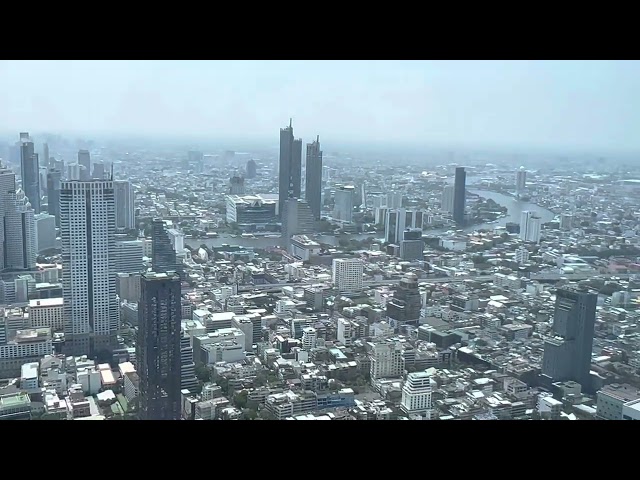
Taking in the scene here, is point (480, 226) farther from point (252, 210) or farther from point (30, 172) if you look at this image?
point (30, 172)

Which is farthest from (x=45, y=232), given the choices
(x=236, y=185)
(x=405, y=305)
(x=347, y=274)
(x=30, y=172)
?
(x=405, y=305)

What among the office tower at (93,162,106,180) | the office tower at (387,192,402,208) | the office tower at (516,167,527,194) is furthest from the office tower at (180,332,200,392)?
the office tower at (516,167,527,194)

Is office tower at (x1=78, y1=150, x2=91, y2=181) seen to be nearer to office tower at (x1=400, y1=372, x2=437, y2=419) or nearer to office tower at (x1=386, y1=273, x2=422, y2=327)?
office tower at (x1=386, y1=273, x2=422, y2=327)

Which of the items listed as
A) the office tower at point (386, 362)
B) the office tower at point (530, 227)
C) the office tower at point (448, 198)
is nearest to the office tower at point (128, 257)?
the office tower at point (386, 362)

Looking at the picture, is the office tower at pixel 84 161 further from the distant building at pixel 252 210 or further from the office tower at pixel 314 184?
the office tower at pixel 314 184

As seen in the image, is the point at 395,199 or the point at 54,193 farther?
the point at 395,199
